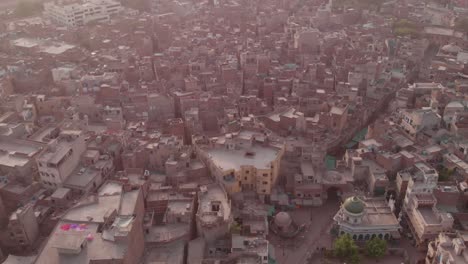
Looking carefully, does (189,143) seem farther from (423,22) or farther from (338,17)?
(423,22)

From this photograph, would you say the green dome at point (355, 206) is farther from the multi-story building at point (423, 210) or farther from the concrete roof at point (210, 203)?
the concrete roof at point (210, 203)

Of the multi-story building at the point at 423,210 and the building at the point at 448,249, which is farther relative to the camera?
the multi-story building at the point at 423,210

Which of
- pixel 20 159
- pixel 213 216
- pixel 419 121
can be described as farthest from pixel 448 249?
pixel 20 159

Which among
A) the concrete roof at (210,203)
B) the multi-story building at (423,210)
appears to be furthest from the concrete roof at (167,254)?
the multi-story building at (423,210)

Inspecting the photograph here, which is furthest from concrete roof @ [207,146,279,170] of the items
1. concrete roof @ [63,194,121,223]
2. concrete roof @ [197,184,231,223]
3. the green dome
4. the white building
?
the white building

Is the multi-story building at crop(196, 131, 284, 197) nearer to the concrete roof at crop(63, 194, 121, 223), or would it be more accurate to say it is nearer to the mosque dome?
the mosque dome

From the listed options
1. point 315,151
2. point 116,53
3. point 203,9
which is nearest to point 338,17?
point 203,9

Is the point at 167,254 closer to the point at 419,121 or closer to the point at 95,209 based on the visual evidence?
the point at 95,209
